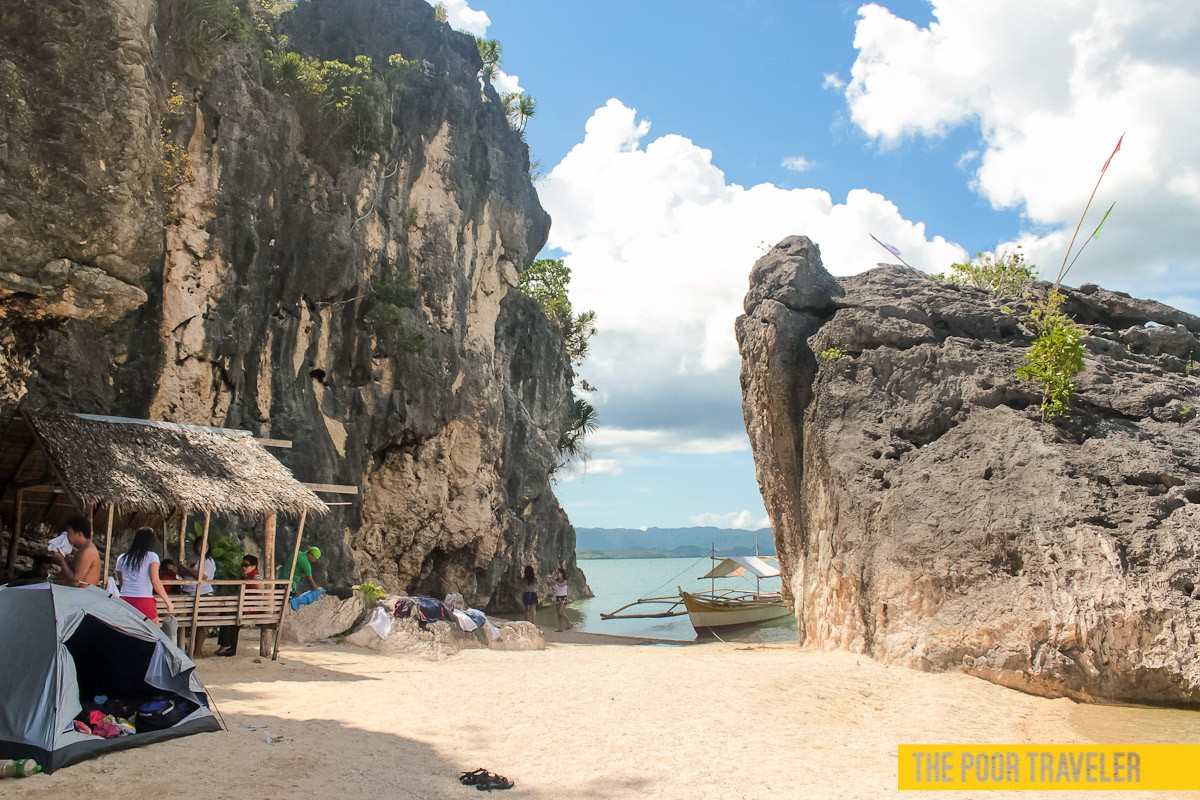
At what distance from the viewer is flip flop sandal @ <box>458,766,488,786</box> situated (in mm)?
6363

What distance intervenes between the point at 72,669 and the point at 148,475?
525cm

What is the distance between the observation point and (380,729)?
795 cm

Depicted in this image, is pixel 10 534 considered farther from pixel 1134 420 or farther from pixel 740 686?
pixel 1134 420

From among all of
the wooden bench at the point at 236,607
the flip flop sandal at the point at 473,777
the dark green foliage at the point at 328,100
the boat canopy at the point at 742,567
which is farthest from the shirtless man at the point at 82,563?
the boat canopy at the point at 742,567

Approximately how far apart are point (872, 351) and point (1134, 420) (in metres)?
4.17

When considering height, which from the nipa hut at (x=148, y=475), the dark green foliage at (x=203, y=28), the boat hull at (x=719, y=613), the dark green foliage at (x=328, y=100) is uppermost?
the dark green foliage at (x=328, y=100)

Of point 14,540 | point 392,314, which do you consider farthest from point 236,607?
point 392,314

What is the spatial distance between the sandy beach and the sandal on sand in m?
0.14

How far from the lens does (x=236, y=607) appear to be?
11.4m

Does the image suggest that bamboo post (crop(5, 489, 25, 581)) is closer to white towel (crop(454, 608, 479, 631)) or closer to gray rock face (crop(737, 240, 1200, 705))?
white towel (crop(454, 608, 479, 631))

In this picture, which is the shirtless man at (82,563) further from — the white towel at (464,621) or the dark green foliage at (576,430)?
the dark green foliage at (576,430)

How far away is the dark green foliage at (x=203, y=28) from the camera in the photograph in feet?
54.4

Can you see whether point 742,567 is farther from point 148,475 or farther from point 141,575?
point 141,575

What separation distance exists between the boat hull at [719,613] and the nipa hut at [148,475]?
596 inches
